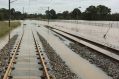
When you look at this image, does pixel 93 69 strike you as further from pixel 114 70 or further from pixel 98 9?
pixel 98 9

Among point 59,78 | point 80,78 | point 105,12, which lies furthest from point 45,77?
point 105,12

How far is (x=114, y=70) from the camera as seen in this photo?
17.5m

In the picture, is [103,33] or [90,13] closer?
[103,33]

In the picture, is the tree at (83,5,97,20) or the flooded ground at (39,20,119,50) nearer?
the flooded ground at (39,20,119,50)

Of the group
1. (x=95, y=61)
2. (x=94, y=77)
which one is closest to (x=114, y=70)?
(x=94, y=77)

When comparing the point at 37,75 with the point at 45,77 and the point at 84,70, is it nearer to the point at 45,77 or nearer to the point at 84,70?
the point at 45,77

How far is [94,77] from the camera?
50.1 feet

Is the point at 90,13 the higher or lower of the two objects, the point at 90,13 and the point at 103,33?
the lower

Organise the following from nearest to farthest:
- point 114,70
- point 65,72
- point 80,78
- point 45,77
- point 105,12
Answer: point 45,77
point 80,78
point 65,72
point 114,70
point 105,12

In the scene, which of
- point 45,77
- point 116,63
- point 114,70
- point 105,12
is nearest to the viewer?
point 45,77

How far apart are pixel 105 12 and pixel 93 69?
14677 centimetres

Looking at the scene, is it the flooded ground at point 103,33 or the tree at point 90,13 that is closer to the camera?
the flooded ground at point 103,33

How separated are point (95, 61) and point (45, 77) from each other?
335 inches

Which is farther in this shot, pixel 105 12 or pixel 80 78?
pixel 105 12
